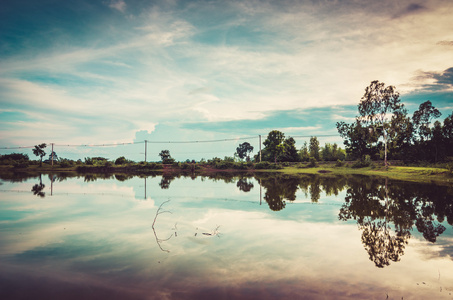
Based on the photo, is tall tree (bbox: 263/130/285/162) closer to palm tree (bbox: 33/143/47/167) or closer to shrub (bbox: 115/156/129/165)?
shrub (bbox: 115/156/129/165)

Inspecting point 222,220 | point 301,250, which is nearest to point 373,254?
point 301,250

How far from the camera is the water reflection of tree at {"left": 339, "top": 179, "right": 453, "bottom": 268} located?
296 inches

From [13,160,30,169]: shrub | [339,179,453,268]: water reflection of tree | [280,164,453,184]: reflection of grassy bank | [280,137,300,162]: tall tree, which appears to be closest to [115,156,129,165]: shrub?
[13,160,30,169]: shrub

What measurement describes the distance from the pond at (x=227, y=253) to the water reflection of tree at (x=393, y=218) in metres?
0.06

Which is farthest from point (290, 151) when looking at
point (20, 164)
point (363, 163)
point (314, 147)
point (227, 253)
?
point (20, 164)

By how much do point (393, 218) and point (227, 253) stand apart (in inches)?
341

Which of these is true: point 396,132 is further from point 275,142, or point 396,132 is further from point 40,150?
point 40,150

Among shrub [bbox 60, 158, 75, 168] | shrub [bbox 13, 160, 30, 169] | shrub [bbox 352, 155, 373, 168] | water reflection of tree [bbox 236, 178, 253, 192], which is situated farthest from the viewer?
shrub [bbox 60, 158, 75, 168]

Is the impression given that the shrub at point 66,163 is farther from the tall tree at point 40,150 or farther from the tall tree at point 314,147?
the tall tree at point 314,147

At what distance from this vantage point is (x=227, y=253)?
696 cm

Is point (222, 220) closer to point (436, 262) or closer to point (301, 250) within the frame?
point (301, 250)

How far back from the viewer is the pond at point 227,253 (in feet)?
16.6

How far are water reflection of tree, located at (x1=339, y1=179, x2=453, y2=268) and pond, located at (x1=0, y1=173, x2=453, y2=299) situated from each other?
0.19 feet

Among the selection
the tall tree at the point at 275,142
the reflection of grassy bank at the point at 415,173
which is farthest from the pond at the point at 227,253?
the tall tree at the point at 275,142
